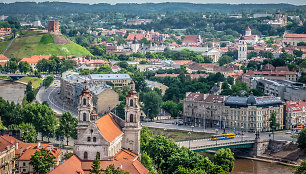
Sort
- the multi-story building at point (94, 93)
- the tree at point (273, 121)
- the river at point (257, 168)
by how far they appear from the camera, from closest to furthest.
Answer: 1. the river at point (257, 168)
2. the tree at point (273, 121)
3. the multi-story building at point (94, 93)

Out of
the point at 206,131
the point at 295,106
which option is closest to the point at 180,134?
the point at 206,131

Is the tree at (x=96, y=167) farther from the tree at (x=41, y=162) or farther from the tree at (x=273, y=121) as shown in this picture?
the tree at (x=273, y=121)

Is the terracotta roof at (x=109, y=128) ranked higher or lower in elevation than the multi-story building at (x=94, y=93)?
higher

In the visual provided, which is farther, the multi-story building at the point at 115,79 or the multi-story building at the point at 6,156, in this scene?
the multi-story building at the point at 115,79

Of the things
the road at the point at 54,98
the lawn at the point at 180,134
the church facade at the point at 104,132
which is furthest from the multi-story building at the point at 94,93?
the church facade at the point at 104,132

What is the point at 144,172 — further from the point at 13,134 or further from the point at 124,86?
the point at 124,86

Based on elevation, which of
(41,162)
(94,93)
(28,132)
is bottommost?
(94,93)

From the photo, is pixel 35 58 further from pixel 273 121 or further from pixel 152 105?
pixel 273 121

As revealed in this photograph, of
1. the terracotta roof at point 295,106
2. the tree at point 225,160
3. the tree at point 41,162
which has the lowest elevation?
the tree at point 225,160
